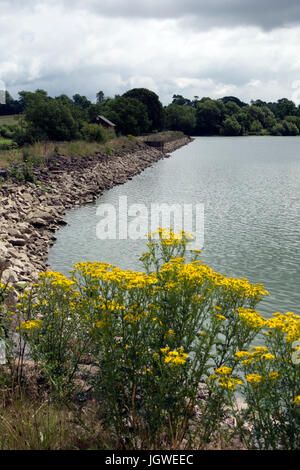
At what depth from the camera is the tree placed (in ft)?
307

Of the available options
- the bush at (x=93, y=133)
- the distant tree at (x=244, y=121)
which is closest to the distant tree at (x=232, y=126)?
the distant tree at (x=244, y=121)

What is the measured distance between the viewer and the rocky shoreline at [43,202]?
13.3 m

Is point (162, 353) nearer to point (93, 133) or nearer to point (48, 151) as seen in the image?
point (48, 151)

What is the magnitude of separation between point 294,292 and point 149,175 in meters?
30.1

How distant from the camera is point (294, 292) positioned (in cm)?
1183

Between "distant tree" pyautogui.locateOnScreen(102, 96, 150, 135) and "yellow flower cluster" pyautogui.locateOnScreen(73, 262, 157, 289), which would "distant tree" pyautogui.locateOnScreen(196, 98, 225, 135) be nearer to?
"distant tree" pyautogui.locateOnScreen(102, 96, 150, 135)

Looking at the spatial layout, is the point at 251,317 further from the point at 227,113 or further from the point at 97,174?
the point at 227,113

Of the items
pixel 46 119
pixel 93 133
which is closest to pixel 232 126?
pixel 93 133

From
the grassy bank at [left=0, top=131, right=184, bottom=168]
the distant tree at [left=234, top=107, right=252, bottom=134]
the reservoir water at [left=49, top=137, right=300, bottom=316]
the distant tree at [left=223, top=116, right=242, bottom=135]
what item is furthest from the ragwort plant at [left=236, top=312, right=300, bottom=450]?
the distant tree at [left=234, top=107, right=252, bottom=134]

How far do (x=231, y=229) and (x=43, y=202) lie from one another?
10.5 m

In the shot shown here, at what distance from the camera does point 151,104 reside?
3698 inches

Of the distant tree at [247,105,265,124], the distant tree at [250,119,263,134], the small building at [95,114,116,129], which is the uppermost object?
the distant tree at [247,105,265,124]

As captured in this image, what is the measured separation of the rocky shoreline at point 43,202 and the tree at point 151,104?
5578 centimetres

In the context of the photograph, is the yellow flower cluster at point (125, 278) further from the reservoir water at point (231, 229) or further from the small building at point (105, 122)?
the small building at point (105, 122)
